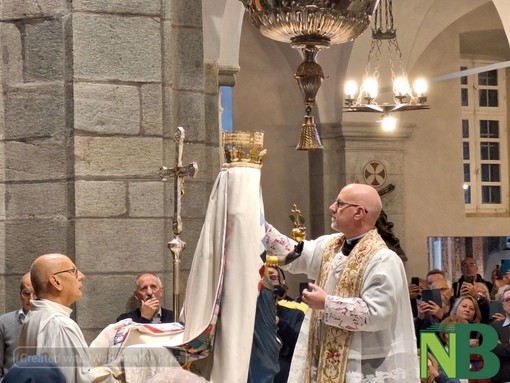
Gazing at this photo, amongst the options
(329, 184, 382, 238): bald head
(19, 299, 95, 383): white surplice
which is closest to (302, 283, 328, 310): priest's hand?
(329, 184, 382, 238): bald head

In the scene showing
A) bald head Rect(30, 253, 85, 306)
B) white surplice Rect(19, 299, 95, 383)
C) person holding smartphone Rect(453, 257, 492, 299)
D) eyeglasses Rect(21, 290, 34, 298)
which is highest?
bald head Rect(30, 253, 85, 306)

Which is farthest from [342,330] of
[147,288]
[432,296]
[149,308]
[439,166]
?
[439,166]

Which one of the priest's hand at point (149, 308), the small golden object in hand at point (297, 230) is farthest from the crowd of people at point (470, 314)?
the small golden object in hand at point (297, 230)

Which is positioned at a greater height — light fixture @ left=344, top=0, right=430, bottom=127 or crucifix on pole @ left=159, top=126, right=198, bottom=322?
light fixture @ left=344, top=0, right=430, bottom=127

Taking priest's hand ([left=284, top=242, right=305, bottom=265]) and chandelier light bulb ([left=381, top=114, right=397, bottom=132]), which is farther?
chandelier light bulb ([left=381, top=114, right=397, bottom=132])

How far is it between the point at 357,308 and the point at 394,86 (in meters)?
8.11

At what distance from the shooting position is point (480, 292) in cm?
1238

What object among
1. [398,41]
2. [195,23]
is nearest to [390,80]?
[398,41]

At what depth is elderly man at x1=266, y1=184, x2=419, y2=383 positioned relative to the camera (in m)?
5.71

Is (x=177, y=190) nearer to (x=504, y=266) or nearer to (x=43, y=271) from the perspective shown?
(x=43, y=271)

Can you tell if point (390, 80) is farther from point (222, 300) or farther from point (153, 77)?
point (222, 300)

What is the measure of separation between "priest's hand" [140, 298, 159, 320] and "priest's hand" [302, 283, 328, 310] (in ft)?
4.34

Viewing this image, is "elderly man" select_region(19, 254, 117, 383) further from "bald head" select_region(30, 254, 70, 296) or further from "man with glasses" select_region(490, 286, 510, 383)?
"man with glasses" select_region(490, 286, 510, 383)

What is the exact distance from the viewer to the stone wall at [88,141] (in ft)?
22.3
